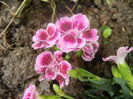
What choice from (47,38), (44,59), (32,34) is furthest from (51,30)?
(32,34)

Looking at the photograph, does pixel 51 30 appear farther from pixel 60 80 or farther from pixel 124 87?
pixel 124 87

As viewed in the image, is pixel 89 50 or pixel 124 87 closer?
pixel 124 87

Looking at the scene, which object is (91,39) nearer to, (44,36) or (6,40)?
(44,36)

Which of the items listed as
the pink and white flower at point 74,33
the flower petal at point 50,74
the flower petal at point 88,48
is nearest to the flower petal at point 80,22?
the pink and white flower at point 74,33

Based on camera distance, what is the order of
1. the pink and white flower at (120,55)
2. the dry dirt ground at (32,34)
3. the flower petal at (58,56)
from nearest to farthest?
the pink and white flower at (120,55)
the flower petal at (58,56)
the dry dirt ground at (32,34)

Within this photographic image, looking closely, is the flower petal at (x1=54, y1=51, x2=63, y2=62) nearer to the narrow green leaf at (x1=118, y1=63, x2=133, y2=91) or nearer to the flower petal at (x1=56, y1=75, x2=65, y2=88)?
the flower petal at (x1=56, y1=75, x2=65, y2=88)

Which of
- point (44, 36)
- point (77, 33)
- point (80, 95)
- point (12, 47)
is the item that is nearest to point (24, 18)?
point (12, 47)

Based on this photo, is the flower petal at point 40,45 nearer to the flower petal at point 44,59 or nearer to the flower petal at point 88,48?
the flower petal at point 44,59

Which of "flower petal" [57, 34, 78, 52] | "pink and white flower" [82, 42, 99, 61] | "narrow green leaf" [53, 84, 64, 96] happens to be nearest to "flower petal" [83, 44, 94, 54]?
"pink and white flower" [82, 42, 99, 61]
